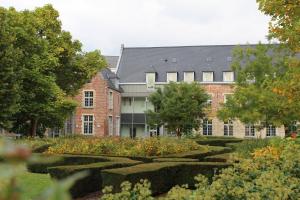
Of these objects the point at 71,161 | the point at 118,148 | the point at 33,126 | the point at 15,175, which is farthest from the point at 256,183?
the point at 33,126

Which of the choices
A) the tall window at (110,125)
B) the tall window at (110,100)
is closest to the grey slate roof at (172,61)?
the tall window at (110,100)

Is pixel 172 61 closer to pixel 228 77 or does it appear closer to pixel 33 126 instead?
pixel 228 77

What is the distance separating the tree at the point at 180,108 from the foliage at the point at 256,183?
106 ft

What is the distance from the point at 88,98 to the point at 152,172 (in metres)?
41.0

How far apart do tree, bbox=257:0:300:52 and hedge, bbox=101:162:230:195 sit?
3220 mm

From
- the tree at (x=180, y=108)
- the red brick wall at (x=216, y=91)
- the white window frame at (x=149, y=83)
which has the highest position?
the white window frame at (x=149, y=83)

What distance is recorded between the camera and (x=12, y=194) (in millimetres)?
678

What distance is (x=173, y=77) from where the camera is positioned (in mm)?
53938

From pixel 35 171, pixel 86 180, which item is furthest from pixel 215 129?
pixel 86 180

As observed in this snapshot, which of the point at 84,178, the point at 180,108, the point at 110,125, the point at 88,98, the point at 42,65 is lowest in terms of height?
the point at 84,178

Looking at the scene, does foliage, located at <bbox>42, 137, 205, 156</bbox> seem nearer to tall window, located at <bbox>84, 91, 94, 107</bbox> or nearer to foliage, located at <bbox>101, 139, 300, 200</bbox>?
foliage, located at <bbox>101, 139, 300, 200</bbox>

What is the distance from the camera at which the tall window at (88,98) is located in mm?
51562

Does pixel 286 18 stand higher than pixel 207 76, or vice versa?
pixel 207 76

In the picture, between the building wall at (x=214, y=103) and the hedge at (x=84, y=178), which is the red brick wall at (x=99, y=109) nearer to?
the building wall at (x=214, y=103)
